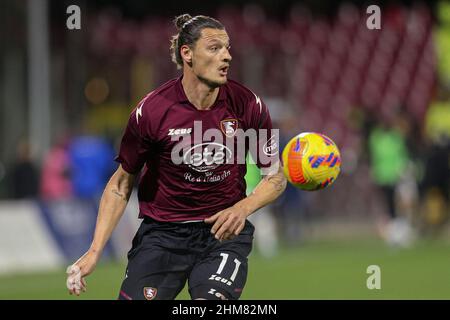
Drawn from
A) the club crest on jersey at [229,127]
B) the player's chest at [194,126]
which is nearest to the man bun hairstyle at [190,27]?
the player's chest at [194,126]

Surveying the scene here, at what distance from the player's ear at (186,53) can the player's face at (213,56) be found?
0.07 meters

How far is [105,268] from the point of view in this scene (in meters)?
16.5

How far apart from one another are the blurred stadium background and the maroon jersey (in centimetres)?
469

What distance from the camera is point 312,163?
7.82 m

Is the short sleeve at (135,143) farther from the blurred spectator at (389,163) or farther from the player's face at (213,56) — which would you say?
the blurred spectator at (389,163)

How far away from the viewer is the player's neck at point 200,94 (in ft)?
24.8

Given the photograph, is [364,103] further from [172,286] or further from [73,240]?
[172,286]

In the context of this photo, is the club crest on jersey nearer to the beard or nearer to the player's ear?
the beard

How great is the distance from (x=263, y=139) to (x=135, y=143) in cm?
86

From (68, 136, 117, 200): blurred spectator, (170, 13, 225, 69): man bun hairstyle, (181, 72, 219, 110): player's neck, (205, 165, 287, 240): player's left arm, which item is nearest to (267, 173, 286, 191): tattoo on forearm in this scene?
(205, 165, 287, 240): player's left arm

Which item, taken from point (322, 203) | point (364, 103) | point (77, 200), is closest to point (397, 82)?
point (364, 103)

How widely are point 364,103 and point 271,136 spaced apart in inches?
708
